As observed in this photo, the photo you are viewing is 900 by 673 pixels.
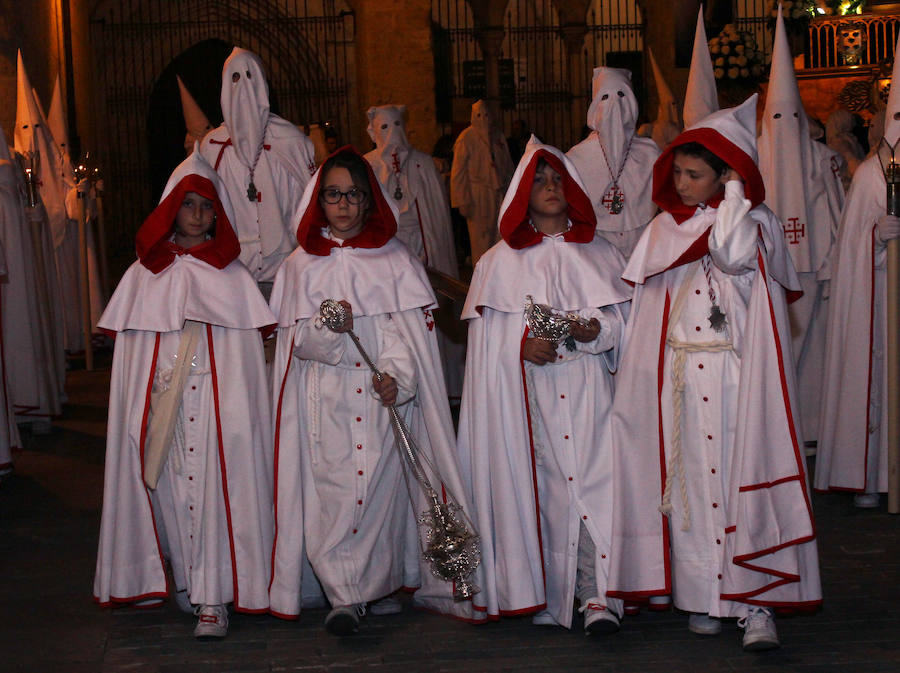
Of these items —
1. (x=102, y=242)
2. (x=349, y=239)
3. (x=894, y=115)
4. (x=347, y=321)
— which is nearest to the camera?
(x=347, y=321)

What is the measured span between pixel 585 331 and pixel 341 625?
1.52 meters

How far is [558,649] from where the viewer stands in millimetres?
5105

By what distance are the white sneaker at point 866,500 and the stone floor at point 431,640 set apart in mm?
661

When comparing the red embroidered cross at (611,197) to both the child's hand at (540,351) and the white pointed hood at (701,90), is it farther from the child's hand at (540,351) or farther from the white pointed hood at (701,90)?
the child's hand at (540,351)

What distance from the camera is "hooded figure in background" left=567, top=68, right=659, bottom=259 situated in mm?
8984

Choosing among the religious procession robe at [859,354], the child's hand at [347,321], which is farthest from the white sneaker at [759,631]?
the religious procession robe at [859,354]

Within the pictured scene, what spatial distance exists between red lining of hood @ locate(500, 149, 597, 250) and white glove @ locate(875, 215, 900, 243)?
212 centimetres

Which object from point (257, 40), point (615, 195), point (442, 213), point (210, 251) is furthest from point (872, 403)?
point (257, 40)

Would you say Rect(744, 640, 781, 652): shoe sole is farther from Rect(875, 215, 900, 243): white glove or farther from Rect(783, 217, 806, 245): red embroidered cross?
Rect(783, 217, 806, 245): red embroidered cross

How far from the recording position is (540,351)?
5262 mm

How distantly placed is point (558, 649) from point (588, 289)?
56.8 inches

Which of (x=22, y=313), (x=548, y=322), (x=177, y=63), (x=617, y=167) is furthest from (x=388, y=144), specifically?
(x=177, y=63)

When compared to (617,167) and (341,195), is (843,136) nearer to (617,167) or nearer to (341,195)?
(617,167)

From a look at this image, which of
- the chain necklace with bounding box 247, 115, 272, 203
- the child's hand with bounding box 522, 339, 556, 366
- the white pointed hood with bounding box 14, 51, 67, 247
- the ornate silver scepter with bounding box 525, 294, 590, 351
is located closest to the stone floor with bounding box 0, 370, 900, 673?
the child's hand with bounding box 522, 339, 556, 366
